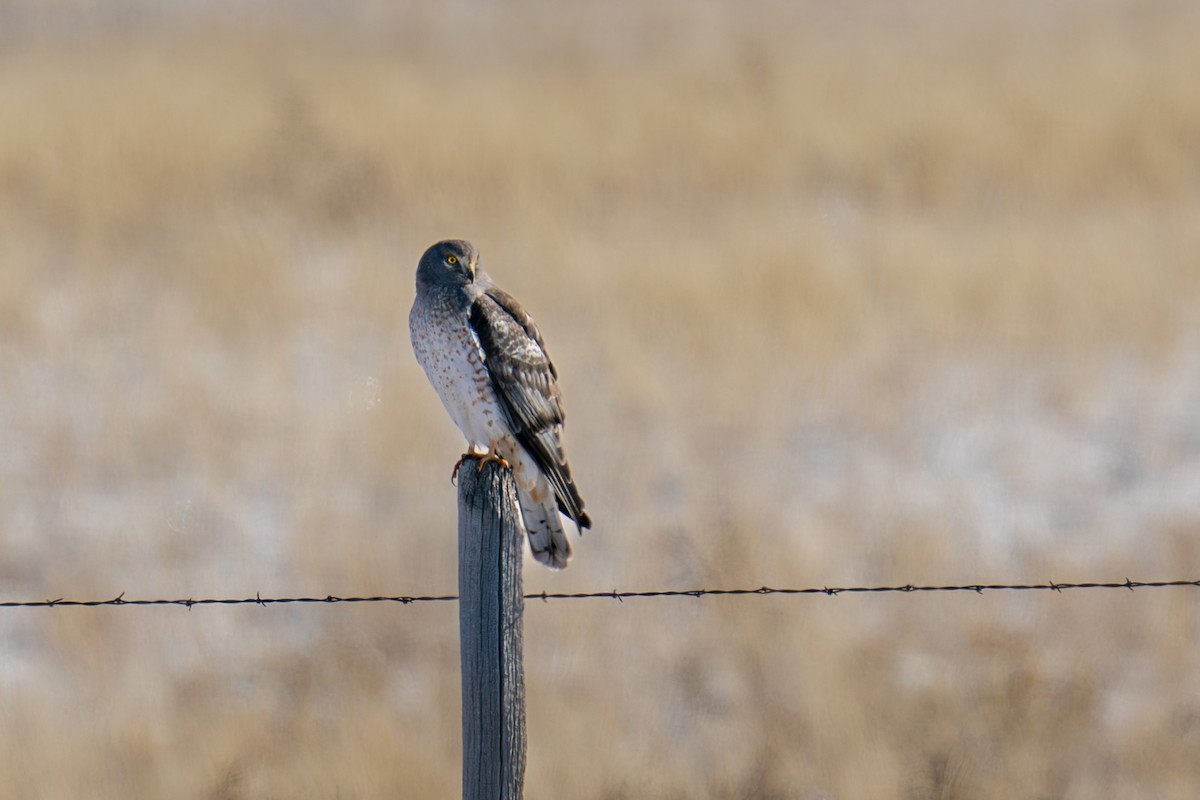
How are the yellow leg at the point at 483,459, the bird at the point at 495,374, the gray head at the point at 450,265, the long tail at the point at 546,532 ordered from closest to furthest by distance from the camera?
the yellow leg at the point at 483,459 < the long tail at the point at 546,532 < the bird at the point at 495,374 < the gray head at the point at 450,265

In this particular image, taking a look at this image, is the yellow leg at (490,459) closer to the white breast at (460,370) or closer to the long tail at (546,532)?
the white breast at (460,370)

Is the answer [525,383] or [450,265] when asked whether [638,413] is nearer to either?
[450,265]

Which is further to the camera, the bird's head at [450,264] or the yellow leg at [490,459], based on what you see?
the bird's head at [450,264]

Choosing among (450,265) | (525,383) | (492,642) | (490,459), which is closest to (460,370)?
(525,383)

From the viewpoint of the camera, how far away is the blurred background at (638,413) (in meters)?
6.50

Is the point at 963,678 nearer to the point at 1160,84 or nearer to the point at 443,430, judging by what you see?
the point at 443,430

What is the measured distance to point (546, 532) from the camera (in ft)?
18.1

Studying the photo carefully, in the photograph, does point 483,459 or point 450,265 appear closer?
point 483,459

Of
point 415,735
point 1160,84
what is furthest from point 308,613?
point 1160,84

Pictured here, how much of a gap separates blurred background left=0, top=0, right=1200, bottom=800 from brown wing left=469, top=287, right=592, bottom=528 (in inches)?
52.0

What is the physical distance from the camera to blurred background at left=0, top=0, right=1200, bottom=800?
21.3 feet

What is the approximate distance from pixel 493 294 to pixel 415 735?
176 centimetres

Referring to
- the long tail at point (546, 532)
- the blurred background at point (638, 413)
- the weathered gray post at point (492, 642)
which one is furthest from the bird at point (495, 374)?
the weathered gray post at point (492, 642)

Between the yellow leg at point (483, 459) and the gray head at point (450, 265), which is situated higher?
the gray head at point (450, 265)
